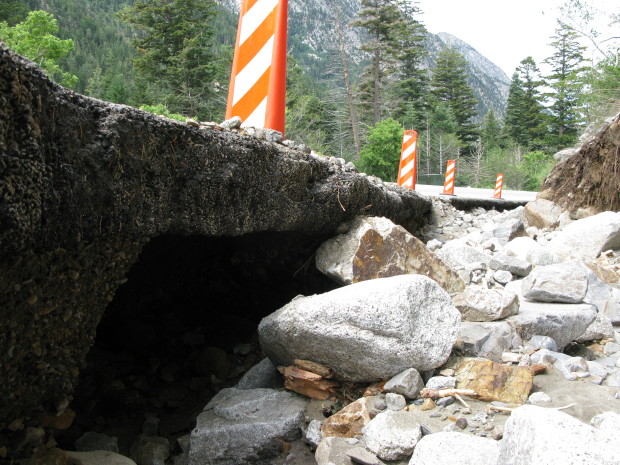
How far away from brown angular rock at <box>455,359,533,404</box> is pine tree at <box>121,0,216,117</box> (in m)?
24.2

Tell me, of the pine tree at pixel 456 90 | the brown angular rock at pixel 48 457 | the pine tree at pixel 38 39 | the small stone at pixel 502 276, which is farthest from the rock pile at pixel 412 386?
the pine tree at pixel 456 90

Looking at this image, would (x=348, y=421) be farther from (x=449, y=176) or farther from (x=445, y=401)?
(x=449, y=176)

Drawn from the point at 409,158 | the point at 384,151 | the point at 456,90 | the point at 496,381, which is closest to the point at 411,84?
the point at 456,90

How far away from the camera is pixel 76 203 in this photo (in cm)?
153

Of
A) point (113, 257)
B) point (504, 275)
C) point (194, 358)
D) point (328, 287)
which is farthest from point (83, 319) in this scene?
point (504, 275)

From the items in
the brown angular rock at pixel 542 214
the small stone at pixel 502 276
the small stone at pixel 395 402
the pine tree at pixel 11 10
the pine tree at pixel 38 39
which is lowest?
the small stone at pixel 395 402

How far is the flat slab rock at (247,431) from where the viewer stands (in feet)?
7.18

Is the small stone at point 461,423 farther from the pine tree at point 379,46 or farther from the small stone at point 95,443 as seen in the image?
the pine tree at point 379,46

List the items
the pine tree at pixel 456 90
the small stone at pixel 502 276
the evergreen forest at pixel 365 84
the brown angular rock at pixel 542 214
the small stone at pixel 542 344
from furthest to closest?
1. the pine tree at pixel 456 90
2. the evergreen forest at pixel 365 84
3. the brown angular rock at pixel 542 214
4. the small stone at pixel 502 276
5. the small stone at pixel 542 344

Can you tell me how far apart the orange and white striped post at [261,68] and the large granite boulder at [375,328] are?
1.45 m

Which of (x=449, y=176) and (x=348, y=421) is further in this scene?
(x=449, y=176)

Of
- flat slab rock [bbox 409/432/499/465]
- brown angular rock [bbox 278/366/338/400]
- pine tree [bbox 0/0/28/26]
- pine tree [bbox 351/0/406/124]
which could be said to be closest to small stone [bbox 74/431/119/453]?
brown angular rock [bbox 278/366/338/400]

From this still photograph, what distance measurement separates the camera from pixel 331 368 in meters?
2.43

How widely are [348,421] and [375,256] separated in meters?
1.38
